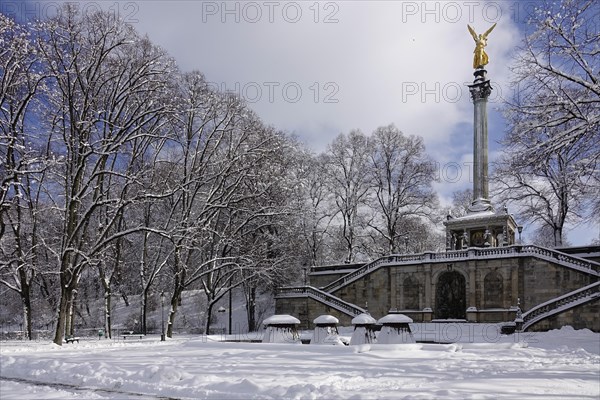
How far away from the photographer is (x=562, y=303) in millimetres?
30281

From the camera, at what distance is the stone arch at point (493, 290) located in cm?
3725

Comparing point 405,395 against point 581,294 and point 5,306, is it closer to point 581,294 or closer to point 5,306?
point 581,294

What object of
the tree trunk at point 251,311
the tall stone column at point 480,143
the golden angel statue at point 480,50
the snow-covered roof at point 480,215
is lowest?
the tree trunk at point 251,311

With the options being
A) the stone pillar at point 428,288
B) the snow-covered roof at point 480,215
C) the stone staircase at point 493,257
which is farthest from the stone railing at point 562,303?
the snow-covered roof at point 480,215

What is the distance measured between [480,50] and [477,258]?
19.7 m

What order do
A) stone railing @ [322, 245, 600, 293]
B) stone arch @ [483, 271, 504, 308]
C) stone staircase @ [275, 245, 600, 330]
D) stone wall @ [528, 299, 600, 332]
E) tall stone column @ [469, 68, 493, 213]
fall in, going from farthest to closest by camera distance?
1. tall stone column @ [469, 68, 493, 213]
2. stone arch @ [483, 271, 504, 308]
3. stone railing @ [322, 245, 600, 293]
4. stone staircase @ [275, 245, 600, 330]
5. stone wall @ [528, 299, 600, 332]

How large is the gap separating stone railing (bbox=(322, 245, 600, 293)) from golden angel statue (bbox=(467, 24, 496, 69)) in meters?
17.6

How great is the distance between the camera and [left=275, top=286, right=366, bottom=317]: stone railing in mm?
39031

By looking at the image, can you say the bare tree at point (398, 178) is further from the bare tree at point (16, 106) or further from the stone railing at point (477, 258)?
the bare tree at point (16, 106)

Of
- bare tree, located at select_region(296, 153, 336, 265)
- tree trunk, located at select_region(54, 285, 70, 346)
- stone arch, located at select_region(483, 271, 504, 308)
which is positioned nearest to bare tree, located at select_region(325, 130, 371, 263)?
bare tree, located at select_region(296, 153, 336, 265)

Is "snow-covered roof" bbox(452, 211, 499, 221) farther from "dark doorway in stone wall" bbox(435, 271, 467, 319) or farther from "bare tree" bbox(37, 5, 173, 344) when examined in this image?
"bare tree" bbox(37, 5, 173, 344)

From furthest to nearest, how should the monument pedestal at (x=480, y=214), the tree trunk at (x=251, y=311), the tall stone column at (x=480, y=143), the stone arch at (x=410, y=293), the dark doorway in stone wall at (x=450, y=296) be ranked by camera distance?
the tall stone column at (x=480, y=143) → the tree trunk at (x=251, y=311) → the monument pedestal at (x=480, y=214) → the stone arch at (x=410, y=293) → the dark doorway in stone wall at (x=450, y=296)

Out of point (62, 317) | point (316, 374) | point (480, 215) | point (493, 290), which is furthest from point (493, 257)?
point (316, 374)

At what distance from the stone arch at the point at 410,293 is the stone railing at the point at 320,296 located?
14.7ft
